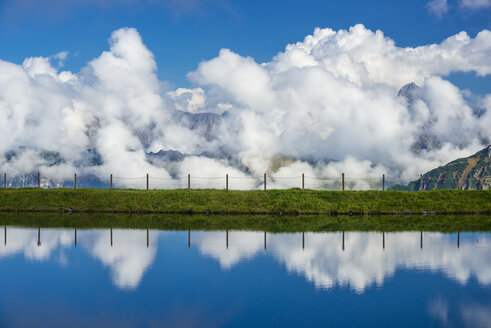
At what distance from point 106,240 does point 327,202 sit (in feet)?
98.5

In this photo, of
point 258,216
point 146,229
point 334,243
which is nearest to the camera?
point 334,243

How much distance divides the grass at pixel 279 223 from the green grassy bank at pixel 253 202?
3.38 metres

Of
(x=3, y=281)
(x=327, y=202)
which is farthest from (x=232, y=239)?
(x=327, y=202)

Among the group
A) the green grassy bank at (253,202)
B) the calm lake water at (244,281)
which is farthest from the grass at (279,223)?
the calm lake water at (244,281)

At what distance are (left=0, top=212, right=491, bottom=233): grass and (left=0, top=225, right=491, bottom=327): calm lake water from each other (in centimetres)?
646

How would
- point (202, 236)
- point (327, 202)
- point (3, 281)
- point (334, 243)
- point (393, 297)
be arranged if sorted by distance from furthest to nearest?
point (327, 202) < point (202, 236) < point (334, 243) < point (3, 281) < point (393, 297)

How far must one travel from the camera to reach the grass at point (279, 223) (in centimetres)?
4006

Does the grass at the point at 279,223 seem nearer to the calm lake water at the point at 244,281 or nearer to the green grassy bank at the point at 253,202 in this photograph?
the green grassy bank at the point at 253,202

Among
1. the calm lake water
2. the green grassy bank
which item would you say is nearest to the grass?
the green grassy bank

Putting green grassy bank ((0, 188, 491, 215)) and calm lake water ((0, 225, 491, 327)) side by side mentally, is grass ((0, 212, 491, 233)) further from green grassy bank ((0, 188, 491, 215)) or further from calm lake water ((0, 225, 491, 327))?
calm lake water ((0, 225, 491, 327))

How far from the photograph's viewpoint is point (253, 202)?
55969mm

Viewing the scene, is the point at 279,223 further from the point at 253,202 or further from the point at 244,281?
the point at 244,281

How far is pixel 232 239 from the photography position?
33344 mm

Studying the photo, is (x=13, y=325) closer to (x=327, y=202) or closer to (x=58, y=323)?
(x=58, y=323)
